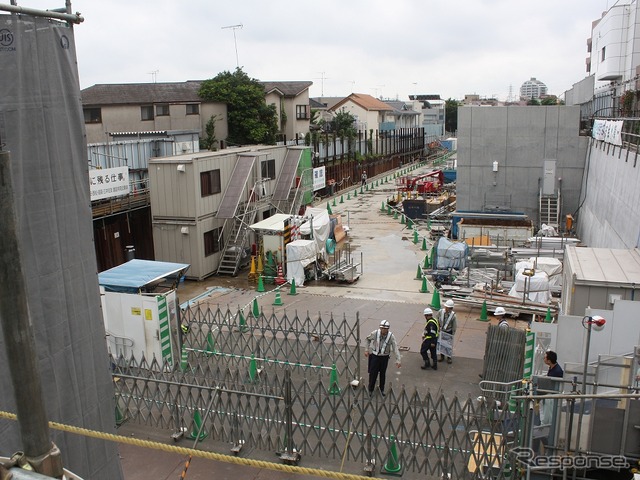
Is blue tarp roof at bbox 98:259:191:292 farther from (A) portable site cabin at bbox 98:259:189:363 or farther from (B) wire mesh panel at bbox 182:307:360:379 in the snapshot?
(B) wire mesh panel at bbox 182:307:360:379

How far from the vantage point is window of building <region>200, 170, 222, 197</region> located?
21969 millimetres

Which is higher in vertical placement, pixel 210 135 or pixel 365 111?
pixel 365 111

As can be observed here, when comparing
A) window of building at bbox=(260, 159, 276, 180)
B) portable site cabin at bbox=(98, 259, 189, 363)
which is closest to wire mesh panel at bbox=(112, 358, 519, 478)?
portable site cabin at bbox=(98, 259, 189, 363)

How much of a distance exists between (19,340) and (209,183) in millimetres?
19738

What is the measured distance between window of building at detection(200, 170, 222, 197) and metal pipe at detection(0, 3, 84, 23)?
1650cm

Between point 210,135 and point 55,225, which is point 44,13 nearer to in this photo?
point 55,225

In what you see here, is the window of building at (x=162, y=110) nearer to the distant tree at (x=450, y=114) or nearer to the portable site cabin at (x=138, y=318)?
the portable site cabin at (x=138, y=318)

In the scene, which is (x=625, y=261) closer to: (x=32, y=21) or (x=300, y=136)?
(x=32, y=21)

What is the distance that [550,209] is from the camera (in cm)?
3016

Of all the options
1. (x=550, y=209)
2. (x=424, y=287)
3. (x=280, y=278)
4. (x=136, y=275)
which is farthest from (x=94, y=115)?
(x=550, y=209)

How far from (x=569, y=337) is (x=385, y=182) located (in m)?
45.6

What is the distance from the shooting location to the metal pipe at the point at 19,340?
290 cm

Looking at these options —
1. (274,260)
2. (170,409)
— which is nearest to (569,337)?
(170,409)

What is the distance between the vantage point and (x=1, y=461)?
276 centimetres
